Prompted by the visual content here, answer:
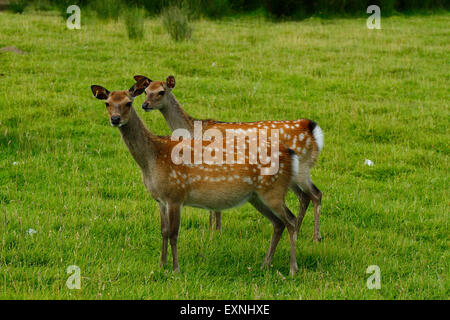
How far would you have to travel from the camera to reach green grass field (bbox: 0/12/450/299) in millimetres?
5418

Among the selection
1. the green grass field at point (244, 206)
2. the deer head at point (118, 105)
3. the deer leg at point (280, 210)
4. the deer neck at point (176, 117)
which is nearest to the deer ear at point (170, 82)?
the deer neck at point (176, 117)

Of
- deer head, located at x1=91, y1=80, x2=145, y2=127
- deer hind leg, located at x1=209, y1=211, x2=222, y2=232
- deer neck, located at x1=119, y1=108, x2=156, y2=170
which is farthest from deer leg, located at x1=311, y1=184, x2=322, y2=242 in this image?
deer head, located at x1=91, y1=80, x2=145, y2=127

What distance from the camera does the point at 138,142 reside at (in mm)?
5684

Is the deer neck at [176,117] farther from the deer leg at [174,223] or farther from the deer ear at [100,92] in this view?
the deer leg at [174,223]

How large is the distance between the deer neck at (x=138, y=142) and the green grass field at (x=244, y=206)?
1003 mm

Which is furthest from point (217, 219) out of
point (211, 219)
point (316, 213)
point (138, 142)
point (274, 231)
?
point (138, 142)

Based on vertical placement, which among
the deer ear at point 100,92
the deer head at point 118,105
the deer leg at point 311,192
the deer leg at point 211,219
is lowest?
the deer leg at point 211,219

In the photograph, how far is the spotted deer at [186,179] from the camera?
18.2 ft

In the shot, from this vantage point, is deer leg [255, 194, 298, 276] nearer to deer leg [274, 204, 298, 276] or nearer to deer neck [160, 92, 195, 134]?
deer leg [274, 204, 298, 276]

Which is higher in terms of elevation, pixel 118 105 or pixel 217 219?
pixel 118 105

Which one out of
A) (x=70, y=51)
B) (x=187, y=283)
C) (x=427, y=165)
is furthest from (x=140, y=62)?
(x=187, y=283)

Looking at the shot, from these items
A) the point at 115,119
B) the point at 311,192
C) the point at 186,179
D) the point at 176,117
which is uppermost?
the point at 115,119

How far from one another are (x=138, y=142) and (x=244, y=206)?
2.56 metres

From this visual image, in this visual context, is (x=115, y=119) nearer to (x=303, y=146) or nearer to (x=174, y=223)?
(x=174, y=223)
